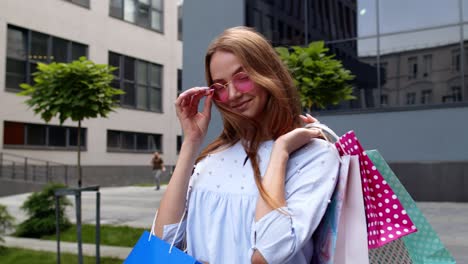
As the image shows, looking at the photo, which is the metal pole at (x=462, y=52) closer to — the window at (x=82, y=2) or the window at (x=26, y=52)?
the window at (x=26, y=52)

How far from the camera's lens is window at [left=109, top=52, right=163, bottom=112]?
99.9 ft

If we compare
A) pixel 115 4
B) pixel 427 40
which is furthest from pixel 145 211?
pixel 115 4

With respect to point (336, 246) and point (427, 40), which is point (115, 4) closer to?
point (427, 40)

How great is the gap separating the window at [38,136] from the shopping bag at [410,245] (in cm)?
2501

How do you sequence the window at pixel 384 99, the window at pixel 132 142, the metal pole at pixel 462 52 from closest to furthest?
the metal pole at pixel 462 52
the window at pixel 384 99
the window at pixel 132 142

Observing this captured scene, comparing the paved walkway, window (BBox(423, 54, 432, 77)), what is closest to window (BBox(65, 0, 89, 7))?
the paved walkway

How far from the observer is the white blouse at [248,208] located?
1.29 metres

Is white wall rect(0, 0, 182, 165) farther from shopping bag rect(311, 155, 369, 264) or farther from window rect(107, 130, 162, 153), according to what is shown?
shopping bag rect(311, 155, 369, 264)

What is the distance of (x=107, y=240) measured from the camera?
9.14 meters

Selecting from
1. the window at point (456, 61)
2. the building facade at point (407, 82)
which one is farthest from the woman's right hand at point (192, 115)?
the window at point (456, 61)

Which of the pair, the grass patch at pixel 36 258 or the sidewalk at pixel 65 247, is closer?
the grass patch at pixel 36 258

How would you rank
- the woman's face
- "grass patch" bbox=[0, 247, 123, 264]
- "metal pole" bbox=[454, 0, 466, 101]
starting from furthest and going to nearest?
"metal pole" bbox=[454, 0, 466, 101]
"grass patch" bbox=[0, 247, 123, 264]
the woman's face

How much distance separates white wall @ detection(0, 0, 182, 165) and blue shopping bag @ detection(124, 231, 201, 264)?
24.4 m

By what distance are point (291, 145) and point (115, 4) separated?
30.6 metres
